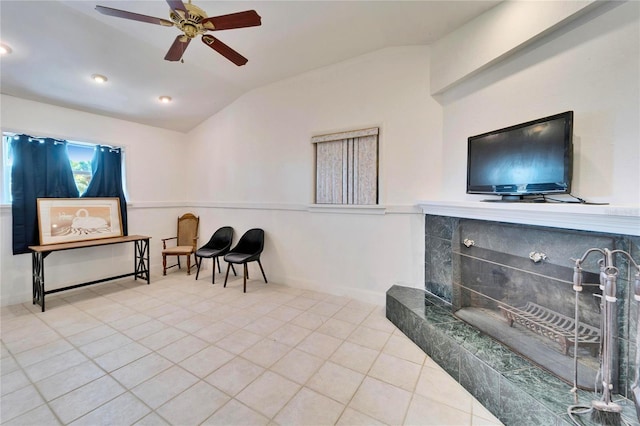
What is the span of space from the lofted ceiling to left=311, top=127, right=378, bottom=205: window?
39.7 inches

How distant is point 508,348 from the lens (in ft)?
5.94

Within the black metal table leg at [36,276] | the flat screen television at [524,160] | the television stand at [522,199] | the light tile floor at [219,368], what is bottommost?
the light tile floor at [219,368]

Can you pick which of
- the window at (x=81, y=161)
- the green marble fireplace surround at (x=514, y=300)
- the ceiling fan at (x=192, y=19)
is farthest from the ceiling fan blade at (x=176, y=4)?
the window at (x=81, y=161)

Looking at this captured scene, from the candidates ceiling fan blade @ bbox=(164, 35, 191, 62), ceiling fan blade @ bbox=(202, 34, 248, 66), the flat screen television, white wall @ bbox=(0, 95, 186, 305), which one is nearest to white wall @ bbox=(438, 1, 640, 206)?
the flat screen television

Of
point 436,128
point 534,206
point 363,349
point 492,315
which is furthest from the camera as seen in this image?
point 436,128

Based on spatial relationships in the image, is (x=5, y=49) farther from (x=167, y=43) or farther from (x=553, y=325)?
(x=553, y=325)

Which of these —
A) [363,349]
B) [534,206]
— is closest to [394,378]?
[363,349]

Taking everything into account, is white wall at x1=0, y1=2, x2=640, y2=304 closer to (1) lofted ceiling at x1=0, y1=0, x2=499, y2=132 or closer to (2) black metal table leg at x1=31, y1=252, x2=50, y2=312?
(2) black metal table leg at x1=31, y1=252, x2=50, y2=312

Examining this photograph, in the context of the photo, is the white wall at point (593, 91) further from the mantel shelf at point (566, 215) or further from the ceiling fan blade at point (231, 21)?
the ceiling fan blade at point (231, 21)

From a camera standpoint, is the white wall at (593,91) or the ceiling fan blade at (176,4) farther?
the ceiling fan blade at (176,4)

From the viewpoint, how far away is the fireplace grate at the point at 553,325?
1.51 meters

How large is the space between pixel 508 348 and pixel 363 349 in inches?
43.0

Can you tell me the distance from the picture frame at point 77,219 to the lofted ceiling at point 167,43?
137cm

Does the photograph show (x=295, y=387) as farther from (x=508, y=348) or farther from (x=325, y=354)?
(x=508, y=348)
